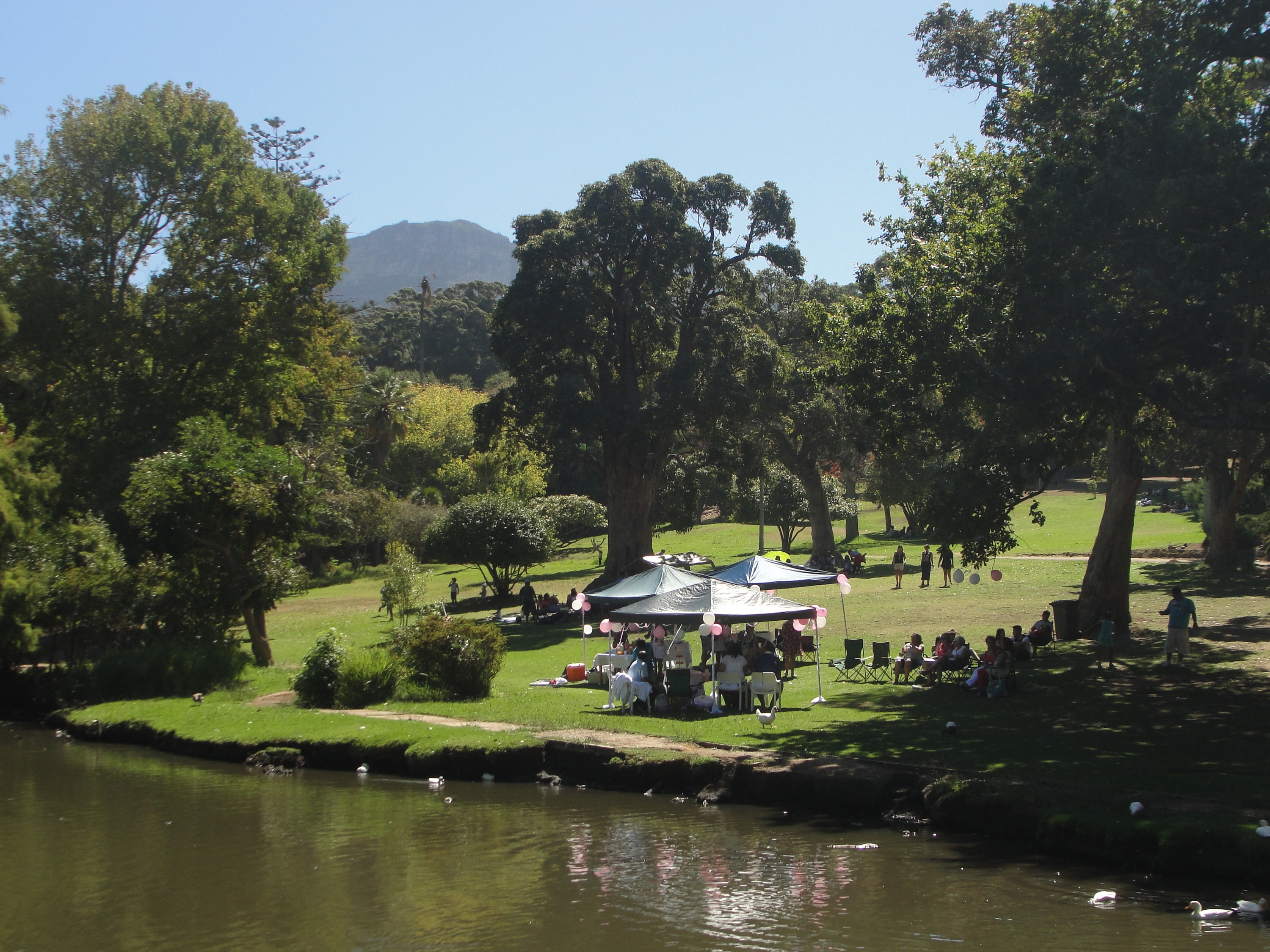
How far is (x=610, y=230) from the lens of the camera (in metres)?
39.0

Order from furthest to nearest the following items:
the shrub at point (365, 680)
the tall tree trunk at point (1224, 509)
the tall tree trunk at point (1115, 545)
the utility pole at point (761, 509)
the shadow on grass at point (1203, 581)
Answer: the utility pole at point (761, 509)
the tall tree trunk at point (1224, 509)
the shadow on grass at point (1203, 581)
the tall tree trunk at point (1115, 545)
the shrub at point (365, 680)

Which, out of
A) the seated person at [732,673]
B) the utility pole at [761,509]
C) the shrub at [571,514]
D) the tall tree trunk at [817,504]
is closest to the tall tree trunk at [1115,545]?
the seated person at [732,673]

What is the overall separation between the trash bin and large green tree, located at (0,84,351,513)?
26753 millimetres

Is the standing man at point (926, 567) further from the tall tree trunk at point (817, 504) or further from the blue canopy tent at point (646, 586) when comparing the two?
the blue canopy tent at point (646, 586)

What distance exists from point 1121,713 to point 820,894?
29.3 feet

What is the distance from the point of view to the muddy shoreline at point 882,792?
37.7 feet

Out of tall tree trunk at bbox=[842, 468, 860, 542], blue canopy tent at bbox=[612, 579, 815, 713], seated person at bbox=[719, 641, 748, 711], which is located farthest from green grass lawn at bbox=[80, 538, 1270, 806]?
tall tree trunk at bbox=[842, 468, 860, 542]

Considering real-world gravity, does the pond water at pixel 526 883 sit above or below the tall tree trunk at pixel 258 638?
below

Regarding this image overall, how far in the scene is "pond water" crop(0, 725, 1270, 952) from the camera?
10.3m

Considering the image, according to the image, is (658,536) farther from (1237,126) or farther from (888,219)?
(1237,126)

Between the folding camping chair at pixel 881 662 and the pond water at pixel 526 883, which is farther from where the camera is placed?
the folding camping chair at pixel 881 662

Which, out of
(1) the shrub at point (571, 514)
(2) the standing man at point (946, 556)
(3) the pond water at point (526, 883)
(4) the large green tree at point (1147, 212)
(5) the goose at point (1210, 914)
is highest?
(4) the large green tree at point (1147, 212)

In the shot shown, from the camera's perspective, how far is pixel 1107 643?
20953mm

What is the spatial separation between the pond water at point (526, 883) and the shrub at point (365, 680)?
19.4ft
